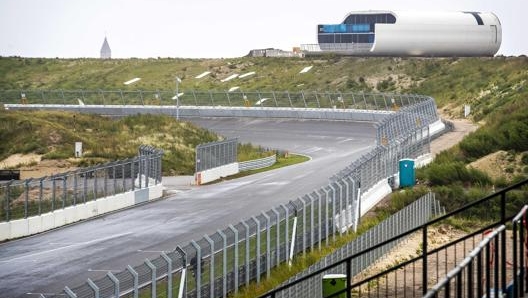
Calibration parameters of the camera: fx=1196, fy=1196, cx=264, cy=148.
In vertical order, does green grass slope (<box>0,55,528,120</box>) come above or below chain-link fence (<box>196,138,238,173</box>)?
above

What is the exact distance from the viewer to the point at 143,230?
42.0 meters

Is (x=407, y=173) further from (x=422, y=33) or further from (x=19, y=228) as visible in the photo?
(x=422, y=33)

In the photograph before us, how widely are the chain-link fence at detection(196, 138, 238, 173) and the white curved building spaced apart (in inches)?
3258

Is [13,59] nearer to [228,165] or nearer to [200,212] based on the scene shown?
[228,165]

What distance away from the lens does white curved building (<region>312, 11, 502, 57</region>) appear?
144750 mm

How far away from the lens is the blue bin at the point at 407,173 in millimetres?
48188

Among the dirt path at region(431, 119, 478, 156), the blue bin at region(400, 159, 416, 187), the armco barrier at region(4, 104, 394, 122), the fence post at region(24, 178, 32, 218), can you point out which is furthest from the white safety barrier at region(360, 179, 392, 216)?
the armco barrier at region(4, 104, 394, 122)

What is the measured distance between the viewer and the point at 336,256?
27.8 metres

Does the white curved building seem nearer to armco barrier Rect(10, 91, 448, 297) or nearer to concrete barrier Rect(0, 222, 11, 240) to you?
armco barrier Rect(10, 91, 448, 297)

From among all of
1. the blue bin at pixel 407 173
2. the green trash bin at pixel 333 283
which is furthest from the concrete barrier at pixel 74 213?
the green trash bin at pixel 333 283

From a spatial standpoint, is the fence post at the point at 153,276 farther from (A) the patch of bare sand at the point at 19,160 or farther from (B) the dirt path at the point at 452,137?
(A) the patch of bare sand at the point at 19,160

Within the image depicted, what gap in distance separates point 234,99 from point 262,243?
282 feet

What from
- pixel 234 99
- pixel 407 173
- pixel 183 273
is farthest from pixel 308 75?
pixel 183 273

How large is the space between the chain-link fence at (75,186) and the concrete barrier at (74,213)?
0.21 metres
